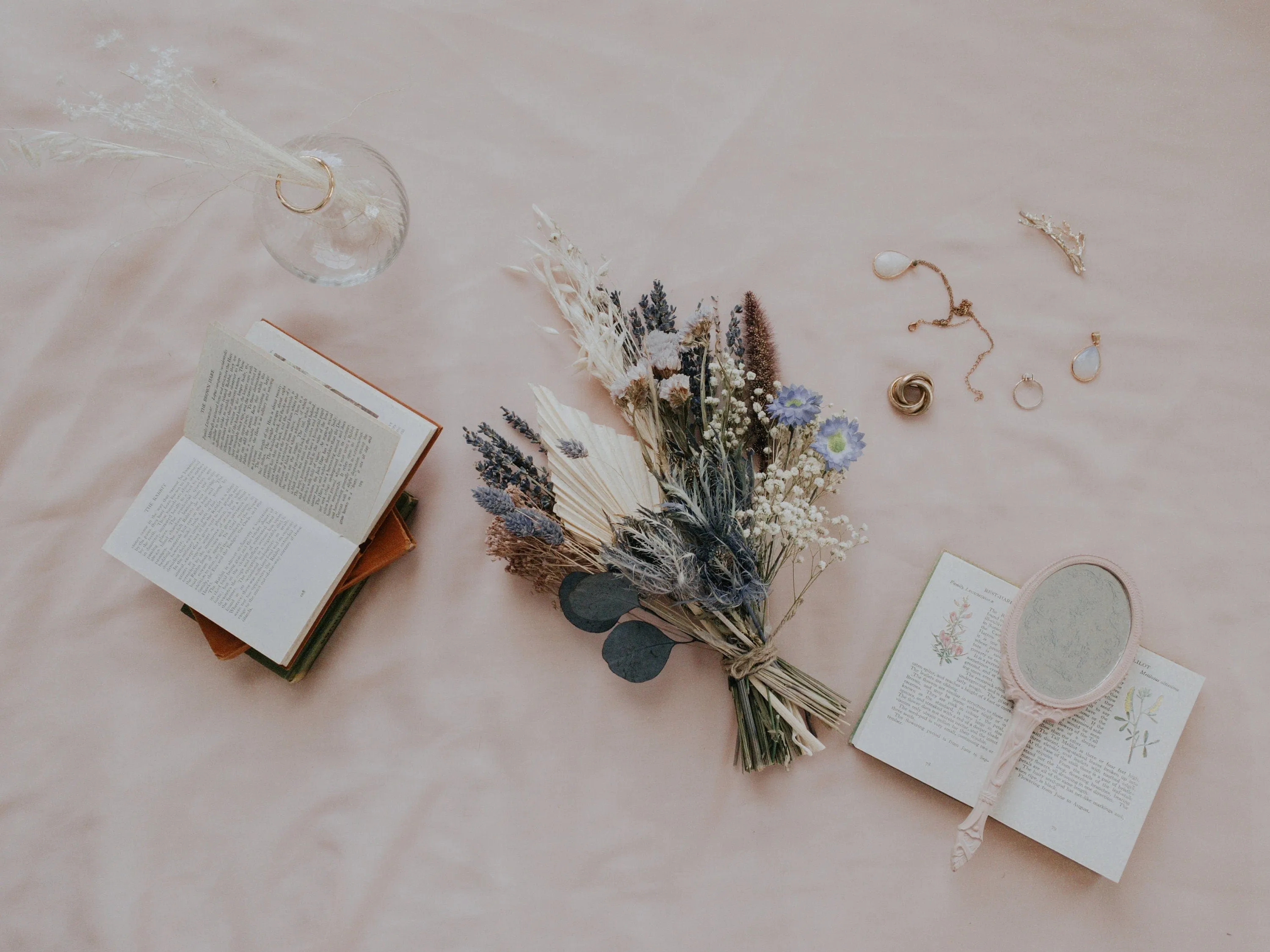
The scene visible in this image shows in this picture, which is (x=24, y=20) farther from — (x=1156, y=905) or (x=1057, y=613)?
(x=1156, y=905)

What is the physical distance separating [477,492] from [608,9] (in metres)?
0.95

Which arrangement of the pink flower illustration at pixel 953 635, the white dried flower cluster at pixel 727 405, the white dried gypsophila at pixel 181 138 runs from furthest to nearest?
the pink flower illustration at pixel 953 635, the white dried flower cluster at pixel 727 405, the white dried gypsophila at pixel 181 138

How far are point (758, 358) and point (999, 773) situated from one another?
0.77 meters

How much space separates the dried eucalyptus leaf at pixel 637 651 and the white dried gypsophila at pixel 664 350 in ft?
1.37

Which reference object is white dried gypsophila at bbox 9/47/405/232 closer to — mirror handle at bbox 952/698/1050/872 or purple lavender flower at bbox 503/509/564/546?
purple lavender flower at bbox 503/509/564/546

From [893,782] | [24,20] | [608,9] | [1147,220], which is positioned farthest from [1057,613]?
[24,20]

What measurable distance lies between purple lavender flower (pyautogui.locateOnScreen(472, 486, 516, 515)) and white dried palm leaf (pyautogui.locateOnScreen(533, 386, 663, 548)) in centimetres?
13

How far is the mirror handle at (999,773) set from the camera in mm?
1288

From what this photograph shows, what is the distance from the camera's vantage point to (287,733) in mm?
1457

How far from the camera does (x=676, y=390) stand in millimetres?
1209

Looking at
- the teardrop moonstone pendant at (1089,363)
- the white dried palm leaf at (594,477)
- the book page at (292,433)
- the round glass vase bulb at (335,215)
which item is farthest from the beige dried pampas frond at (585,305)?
the teardrop moonstone pendant at (1089,363)

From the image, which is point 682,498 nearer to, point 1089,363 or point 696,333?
point 696,333

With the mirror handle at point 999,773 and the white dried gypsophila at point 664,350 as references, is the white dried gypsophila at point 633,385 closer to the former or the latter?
the white dried gypsophila at point 664,350

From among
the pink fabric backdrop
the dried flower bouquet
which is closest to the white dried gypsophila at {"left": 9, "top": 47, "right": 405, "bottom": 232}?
the pink fabric backdrop
